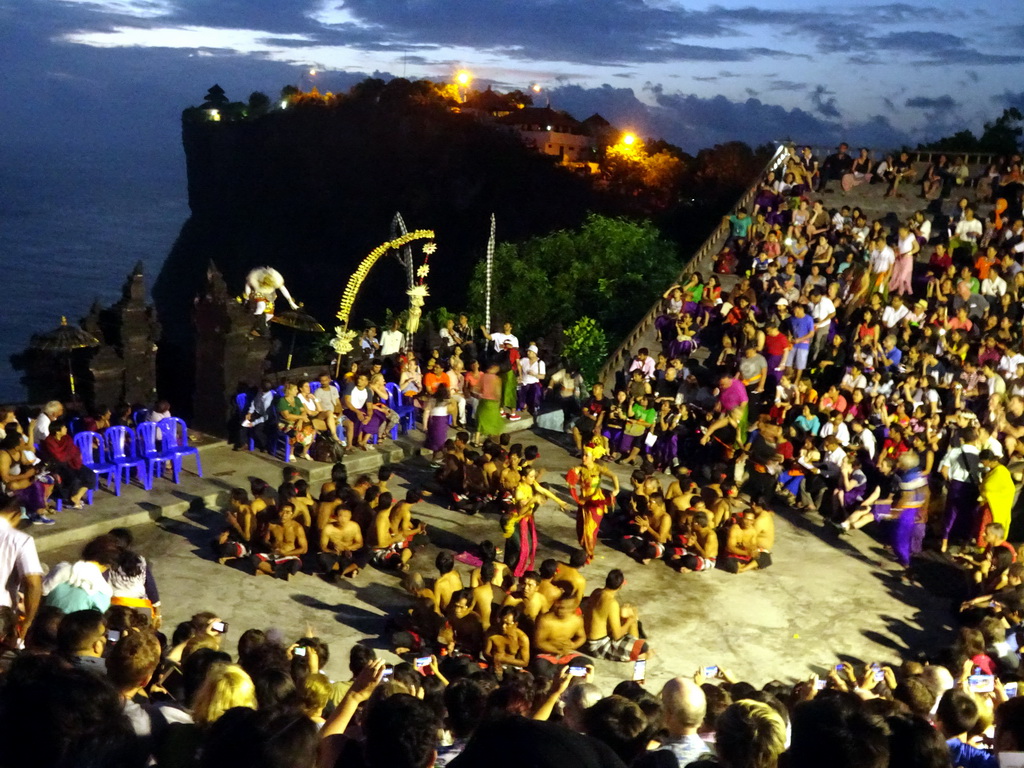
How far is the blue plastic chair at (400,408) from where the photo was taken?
52.2ft

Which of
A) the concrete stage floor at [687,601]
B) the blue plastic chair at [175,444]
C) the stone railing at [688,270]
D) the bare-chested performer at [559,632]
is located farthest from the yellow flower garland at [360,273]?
the bare-chested performer at [559,632]

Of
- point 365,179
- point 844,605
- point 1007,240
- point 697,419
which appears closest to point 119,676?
point 844,605

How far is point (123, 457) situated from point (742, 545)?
699cm

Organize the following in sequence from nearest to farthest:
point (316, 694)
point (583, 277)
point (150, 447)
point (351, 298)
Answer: point (316, 694) → point (150, 447) → point (351, 298) → point (583, 277)

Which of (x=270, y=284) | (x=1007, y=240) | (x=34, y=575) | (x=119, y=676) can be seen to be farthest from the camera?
(x=1007, y=240)

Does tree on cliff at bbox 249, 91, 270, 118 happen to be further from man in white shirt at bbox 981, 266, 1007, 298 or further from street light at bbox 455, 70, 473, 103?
man in white shirt at bbox 981, 266, 1007, 298

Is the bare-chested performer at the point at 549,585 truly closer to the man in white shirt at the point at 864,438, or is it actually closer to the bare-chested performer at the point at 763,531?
the bare-chested performer at the point at 763,531

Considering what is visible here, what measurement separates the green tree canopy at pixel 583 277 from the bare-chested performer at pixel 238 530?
14850 millimetres

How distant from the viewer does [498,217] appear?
4762 centimetres

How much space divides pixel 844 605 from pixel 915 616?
0.68 m

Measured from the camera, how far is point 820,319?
16734 millimetres

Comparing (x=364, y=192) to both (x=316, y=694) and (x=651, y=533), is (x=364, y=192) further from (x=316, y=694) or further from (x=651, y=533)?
(x=316, y=694)

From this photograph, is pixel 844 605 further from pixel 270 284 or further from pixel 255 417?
pixel 270 284

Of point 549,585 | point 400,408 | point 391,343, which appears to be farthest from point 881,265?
point 549,585
